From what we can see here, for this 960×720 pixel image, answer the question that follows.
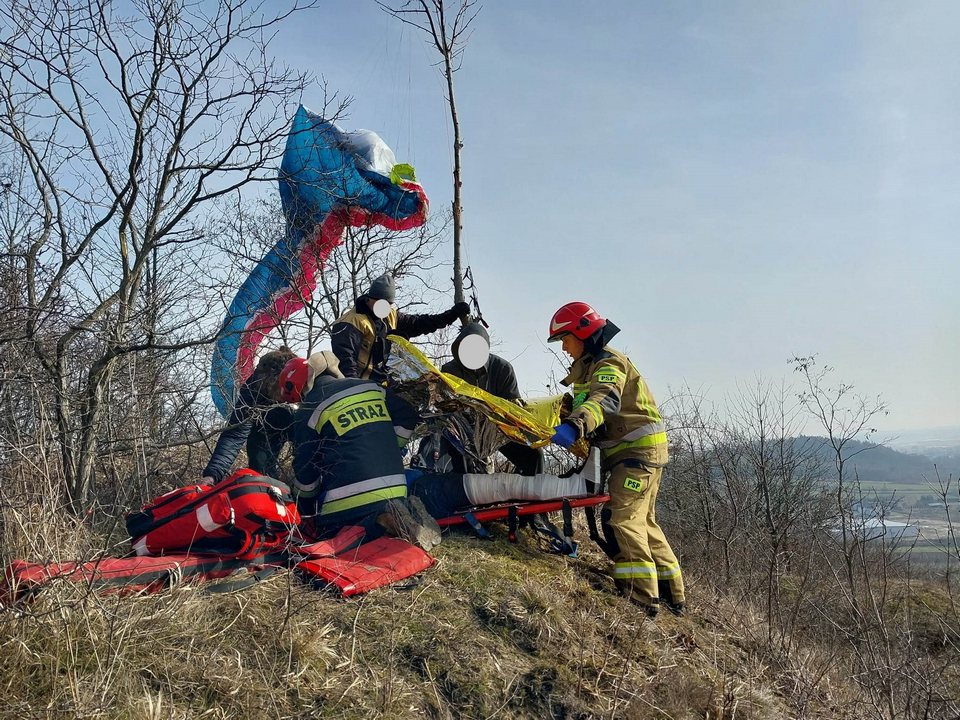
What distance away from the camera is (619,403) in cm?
446

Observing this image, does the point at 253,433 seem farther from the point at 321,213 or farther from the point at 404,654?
the point at 321,213

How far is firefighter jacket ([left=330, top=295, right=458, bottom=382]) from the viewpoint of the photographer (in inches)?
232

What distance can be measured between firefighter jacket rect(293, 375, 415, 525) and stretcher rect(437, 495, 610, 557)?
0.62m

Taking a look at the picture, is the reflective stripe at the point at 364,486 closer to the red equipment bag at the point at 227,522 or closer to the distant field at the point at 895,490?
the red equipment bag at the point at 227,522

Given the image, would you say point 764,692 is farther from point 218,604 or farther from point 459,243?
point 459,243

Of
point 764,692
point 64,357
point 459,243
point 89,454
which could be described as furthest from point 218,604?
point 459,243

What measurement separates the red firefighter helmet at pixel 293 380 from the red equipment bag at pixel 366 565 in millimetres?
1409

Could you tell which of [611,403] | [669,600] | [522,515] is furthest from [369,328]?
[669,600]

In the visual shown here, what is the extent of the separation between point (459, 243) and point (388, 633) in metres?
4.75

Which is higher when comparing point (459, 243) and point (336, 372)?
point (459, 243)

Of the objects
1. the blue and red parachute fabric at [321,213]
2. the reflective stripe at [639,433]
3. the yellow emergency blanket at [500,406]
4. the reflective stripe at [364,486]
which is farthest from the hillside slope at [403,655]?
the blue and red parachute fabric at [321,213]

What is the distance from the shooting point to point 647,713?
3205 mm

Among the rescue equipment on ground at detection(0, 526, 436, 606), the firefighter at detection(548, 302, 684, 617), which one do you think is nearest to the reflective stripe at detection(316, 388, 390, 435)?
the rescue equipment on ground at detection(0, 526, 436, 606)

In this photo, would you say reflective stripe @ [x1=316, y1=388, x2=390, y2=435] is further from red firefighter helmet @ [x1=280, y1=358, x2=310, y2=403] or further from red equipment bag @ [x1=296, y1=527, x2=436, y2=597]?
red firefighter helmet @ [x1=280, y1=358, x2=310, y2=403]
